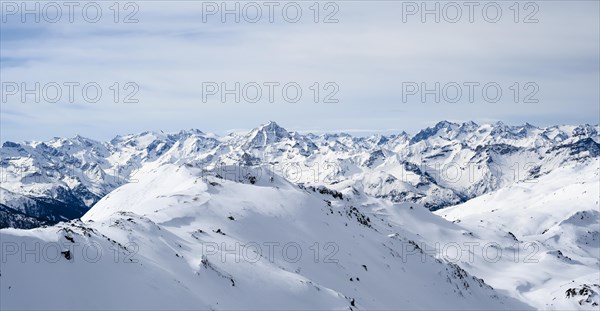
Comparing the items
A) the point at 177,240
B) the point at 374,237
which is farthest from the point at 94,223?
the point at 374,237

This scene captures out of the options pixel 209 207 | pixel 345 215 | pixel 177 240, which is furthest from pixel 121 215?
pixel 345 215

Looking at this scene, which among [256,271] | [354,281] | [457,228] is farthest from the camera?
[457,228]

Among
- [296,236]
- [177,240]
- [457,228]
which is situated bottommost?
[457,228]

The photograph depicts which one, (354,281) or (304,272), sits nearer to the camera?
(304,272)

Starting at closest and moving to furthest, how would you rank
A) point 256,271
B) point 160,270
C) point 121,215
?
point 160,270, point 256,271, point 121,215

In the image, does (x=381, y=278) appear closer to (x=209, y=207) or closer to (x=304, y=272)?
(x=304, y=272)

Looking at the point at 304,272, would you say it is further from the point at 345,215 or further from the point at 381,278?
the point at 345,215

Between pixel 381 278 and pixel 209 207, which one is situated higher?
pixel 209 207
